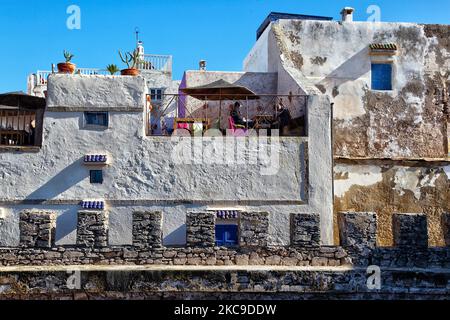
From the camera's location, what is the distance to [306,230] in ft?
48.3

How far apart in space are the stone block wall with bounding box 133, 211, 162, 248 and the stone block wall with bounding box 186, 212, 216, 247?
647 millimetres

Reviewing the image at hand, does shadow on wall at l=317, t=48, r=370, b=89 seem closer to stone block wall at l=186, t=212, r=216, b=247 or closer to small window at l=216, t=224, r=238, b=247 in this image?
small window at l=216, t=224, r=238, b=247

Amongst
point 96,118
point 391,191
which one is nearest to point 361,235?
point 391,191

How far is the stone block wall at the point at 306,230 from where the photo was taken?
1470cm

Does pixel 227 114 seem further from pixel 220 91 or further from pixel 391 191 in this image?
pixel 391 191

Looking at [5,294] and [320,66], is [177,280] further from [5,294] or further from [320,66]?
[320,66]

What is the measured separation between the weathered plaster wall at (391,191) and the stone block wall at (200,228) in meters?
5.79

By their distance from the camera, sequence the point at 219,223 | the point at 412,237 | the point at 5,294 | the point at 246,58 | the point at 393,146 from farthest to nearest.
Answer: the point at 246,58, the point at 393,146, the point at 219,223, the point at 412,237, the point at 5,294

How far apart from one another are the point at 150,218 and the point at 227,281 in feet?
7.06

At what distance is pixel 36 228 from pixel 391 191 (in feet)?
34.1

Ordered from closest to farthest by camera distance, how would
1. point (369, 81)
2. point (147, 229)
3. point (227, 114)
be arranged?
point (147, 229)
point (227, 114)
point (369, 81)

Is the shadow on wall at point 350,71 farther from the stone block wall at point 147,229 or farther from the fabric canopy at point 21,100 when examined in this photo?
the stone block wall at point 147,229
